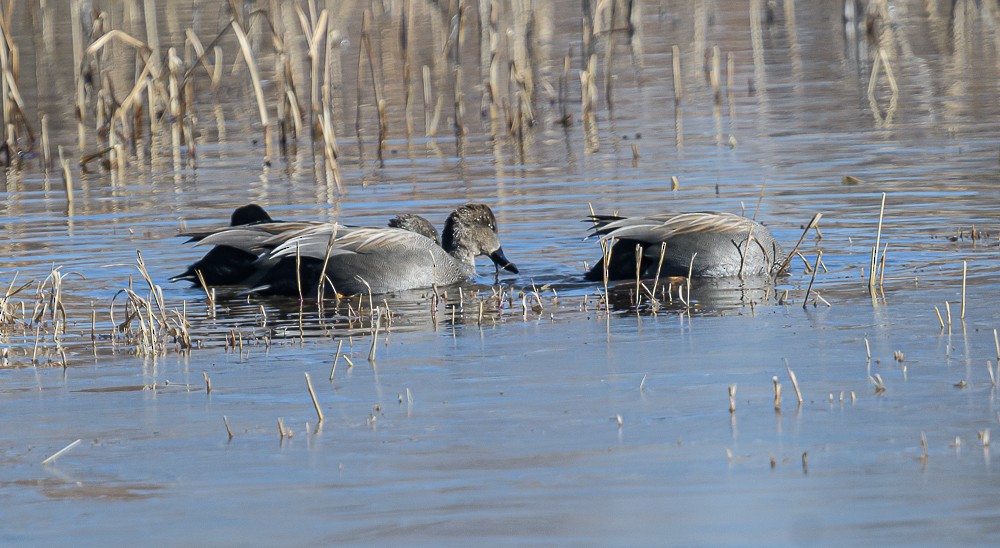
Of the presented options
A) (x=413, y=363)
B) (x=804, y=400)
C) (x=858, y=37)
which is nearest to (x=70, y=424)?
(x=413, y=363)

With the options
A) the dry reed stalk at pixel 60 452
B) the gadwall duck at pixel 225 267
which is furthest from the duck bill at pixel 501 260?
the dry reed stalk at pixel 60 452

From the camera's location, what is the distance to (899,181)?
1195 cm

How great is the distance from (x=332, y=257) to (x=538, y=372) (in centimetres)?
300

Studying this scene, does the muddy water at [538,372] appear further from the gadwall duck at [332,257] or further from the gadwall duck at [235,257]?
the gadwall duck at [332,257]

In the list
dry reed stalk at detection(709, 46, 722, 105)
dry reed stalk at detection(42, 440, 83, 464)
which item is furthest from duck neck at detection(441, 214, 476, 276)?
dry reed stalk at detection(709, 46, 722, 105)

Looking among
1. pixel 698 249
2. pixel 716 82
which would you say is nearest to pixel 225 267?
pixel 698 249

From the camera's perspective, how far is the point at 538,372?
6.11 metres

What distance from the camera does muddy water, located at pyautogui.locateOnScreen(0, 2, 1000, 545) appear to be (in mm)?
4211

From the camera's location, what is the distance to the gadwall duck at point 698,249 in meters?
8.72

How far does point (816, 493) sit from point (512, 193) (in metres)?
8.30

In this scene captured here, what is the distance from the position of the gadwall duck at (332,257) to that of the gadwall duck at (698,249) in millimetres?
1101

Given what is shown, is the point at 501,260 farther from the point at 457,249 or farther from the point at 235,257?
the point at 235,257

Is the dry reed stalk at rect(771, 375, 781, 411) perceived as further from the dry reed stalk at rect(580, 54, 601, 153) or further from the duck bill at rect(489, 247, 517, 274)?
the dry reed stalk at rect(580, 54, 601, 153)

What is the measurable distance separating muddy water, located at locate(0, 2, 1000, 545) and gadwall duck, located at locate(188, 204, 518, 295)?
34cm
